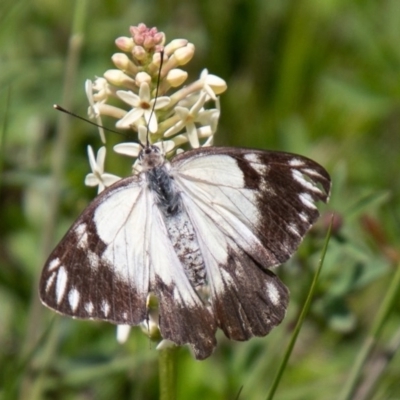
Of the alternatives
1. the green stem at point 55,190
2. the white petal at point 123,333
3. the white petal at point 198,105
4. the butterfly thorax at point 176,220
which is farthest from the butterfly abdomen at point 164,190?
the green stem at point 55,190

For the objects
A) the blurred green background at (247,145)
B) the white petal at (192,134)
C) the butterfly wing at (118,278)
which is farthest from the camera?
the blurred green background at (247,145)

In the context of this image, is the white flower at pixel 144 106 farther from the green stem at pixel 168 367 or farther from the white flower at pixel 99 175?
the green stem at pixel 168 367

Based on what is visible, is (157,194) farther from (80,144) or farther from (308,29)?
(308,29)

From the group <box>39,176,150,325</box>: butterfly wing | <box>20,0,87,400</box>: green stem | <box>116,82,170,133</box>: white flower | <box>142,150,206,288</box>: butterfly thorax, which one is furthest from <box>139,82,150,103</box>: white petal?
<box>20,0,87,400</box>: green stem

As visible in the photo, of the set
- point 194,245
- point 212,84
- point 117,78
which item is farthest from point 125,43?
point 194,245

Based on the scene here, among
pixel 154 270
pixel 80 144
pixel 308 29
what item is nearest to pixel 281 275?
pixel 154 270

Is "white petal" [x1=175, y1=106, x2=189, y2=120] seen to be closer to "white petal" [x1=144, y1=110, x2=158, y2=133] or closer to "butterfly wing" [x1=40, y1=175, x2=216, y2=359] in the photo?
"white petal" [x1=144, y1=110, x2=158, y2=133]
